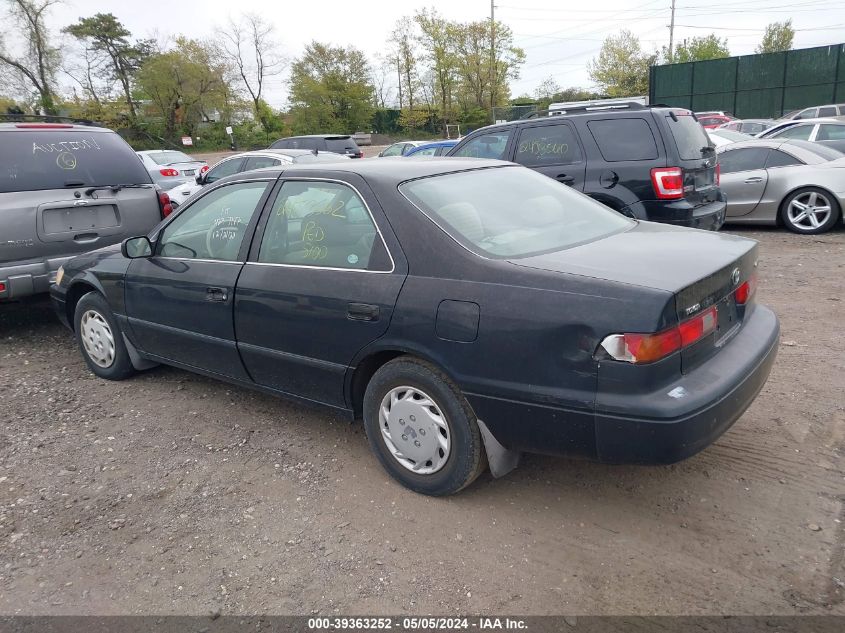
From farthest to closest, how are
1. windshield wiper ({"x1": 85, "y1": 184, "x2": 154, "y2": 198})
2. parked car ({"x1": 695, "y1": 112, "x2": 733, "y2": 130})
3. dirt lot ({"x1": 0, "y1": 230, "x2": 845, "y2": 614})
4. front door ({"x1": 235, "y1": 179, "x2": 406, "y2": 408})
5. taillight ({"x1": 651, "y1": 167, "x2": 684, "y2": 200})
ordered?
parked car ({"x1": 695, "y1": 112, "x2": 733, "y2": 130}), taillight ({"x1": 651, "y1": 167, "x2": 684, "y2": 200}), windshield wiper ({"x1": 85, "y1": 184, "x2": 154, "y2": 198}), front door ({"x1": 235, "y1": 179, "x2": 406, "y2": 408}), dirt lot ({"x1": 0, "y1": 230, "x2": 845, "y2": 614})

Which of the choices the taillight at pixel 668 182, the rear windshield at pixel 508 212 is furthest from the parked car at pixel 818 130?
the rear windshield at pixel 508 212

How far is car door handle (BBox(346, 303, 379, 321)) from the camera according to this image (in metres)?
3.19

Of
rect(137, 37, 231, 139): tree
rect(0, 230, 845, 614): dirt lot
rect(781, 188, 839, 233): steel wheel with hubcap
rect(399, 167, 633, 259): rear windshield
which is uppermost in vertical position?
rect(137, 37, 231, 139): tree

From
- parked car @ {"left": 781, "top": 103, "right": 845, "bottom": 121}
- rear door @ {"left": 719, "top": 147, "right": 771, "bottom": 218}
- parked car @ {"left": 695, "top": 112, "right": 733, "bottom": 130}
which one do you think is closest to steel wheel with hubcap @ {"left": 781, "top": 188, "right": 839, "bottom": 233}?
rear door @ {"left": 719, "top": 147, "right": 771, "bottom": 218}

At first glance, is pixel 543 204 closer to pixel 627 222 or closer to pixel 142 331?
pixel 627 222

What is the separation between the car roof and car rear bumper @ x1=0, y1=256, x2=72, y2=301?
8.47ft

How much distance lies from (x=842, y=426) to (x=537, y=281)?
2.23 metres

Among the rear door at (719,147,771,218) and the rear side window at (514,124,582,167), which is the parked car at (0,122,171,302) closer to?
the rear side window at (514,124,582,167)

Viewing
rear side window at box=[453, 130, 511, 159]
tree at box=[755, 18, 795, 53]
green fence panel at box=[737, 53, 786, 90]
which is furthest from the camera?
tree at box=[755, 18, 795, 53]

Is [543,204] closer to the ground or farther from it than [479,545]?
farther from it

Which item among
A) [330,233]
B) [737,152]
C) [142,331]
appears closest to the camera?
[330,233]

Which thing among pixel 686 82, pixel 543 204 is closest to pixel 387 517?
pixel 543 204

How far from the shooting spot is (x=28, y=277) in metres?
5.60

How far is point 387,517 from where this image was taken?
319 cm
